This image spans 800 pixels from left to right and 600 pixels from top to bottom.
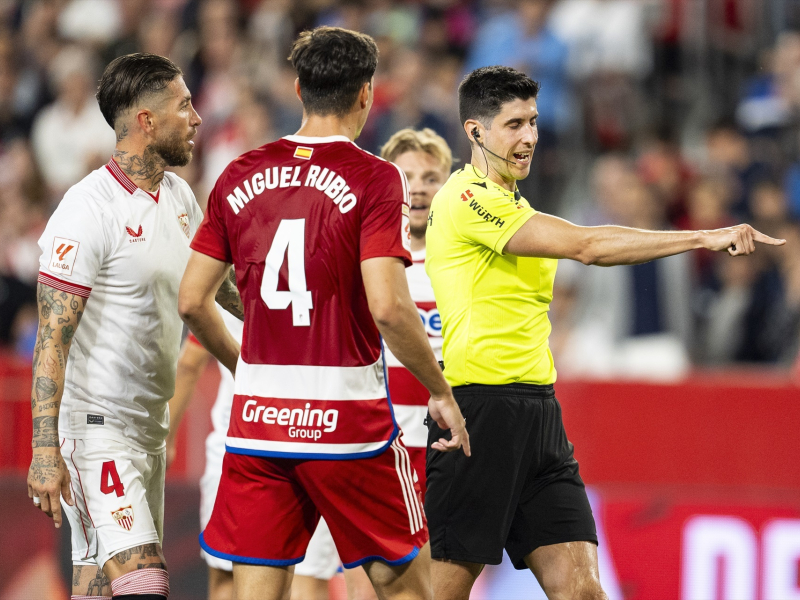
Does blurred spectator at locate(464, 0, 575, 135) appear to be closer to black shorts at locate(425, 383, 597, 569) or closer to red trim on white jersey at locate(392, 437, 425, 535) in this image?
black shorts at locate(425, 383, 597, 569)

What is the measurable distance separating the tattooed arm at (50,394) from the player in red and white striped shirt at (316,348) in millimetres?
536

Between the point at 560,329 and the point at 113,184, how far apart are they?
5.89 meters

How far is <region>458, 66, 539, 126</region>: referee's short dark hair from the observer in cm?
464

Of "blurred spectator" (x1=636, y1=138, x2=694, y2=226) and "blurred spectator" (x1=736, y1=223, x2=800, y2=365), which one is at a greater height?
"blurred spectator" (x1=636, y1=138, x2=694, y2=226)

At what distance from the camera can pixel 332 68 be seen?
12.9ft

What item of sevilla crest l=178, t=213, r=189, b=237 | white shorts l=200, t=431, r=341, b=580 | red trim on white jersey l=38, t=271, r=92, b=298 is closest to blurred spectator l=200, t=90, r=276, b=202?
white shorts l=200, t=431, r=341, b=580

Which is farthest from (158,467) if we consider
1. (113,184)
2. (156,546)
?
(113,184)

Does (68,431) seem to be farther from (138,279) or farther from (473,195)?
(473,195)

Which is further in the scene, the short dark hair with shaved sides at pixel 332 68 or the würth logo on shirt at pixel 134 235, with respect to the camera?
the würth logo on shirt at pixel 134 235

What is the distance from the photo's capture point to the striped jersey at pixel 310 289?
12.6 ft

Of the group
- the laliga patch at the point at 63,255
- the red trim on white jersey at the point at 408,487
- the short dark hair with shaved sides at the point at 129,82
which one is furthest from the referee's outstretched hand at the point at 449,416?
the short dark hair with shaved sides at the point at 129,82

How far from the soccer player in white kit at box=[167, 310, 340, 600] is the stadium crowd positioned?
4365 millimetres

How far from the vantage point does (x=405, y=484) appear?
4020 millimetres

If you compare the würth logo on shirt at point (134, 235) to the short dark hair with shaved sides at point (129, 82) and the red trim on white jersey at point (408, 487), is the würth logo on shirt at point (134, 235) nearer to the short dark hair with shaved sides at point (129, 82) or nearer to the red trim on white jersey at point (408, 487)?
the short dark hair with shaved sides at point (129, 82)
